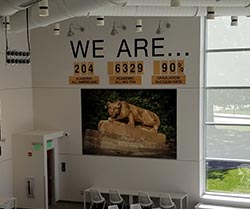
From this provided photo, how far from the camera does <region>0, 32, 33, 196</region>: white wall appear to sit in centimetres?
1182

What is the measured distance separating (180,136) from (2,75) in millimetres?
4861

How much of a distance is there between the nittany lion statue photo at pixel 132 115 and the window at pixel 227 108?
4.41ft

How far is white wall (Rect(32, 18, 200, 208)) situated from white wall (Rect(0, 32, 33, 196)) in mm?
312

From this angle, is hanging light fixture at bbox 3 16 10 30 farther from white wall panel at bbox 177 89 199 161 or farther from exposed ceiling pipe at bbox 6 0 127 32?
white wall panel at bbox 177 89 199 161

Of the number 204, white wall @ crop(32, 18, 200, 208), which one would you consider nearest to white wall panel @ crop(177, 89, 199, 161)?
white wall @ crop(32, 18, 200, 208)

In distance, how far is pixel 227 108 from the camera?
11594 mm

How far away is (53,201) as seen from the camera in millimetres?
12680

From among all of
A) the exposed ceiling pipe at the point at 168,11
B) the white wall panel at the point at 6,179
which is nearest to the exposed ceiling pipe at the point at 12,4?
the exposed ceiling pipe at the point at 168,11

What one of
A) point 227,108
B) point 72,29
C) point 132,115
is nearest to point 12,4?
point 72,29

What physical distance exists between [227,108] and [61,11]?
5543mm

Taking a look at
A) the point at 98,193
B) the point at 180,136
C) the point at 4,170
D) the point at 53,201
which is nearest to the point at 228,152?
the point at 180,136

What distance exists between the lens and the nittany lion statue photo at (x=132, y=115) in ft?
38.7

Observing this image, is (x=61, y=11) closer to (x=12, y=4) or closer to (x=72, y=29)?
(x=12, y=4)

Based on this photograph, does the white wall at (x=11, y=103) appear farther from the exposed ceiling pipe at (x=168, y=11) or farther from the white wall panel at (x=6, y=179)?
the exposed ceiling pipe at (x=168, y=11)
